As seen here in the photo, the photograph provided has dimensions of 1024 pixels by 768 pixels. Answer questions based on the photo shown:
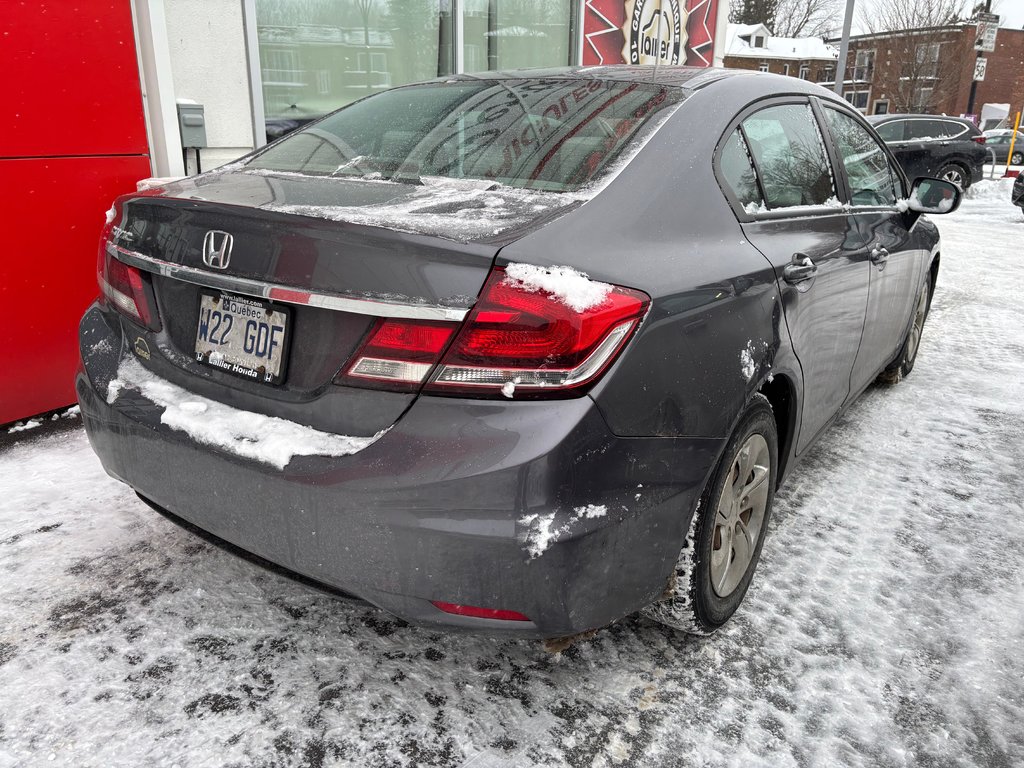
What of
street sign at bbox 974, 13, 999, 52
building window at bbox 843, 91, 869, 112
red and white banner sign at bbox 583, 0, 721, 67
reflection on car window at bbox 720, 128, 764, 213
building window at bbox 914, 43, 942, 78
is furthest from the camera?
building window at bbox 843, 91, 869, 112

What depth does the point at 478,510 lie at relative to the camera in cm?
158

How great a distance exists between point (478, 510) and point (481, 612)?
25cm

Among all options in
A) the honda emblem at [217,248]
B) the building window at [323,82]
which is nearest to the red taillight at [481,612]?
the honda emblem at [217,248]

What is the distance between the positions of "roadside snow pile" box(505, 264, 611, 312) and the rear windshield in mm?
419


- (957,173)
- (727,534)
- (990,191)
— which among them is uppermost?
(727,534)

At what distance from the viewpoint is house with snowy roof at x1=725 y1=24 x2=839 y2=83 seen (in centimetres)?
5831

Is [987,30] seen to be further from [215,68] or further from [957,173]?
[215,68]

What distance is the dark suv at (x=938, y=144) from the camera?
1880 centimetres

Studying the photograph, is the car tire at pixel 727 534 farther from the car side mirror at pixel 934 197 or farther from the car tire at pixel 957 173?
the car tire at pixel 957 173

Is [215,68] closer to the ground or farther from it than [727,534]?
farther from it

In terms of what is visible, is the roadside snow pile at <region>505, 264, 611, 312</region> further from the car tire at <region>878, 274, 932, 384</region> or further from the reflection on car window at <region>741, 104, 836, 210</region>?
the car tire at <region>878, 274, 932, 384</region>

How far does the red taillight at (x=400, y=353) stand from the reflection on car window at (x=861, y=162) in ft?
7.16

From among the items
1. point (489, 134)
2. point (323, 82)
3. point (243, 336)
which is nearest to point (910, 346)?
point (489, 134)

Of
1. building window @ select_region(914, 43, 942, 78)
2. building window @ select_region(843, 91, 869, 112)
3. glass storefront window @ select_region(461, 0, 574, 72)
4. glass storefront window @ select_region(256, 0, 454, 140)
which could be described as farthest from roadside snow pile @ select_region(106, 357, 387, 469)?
building window @ select_region(843, 91, 869, 112)
